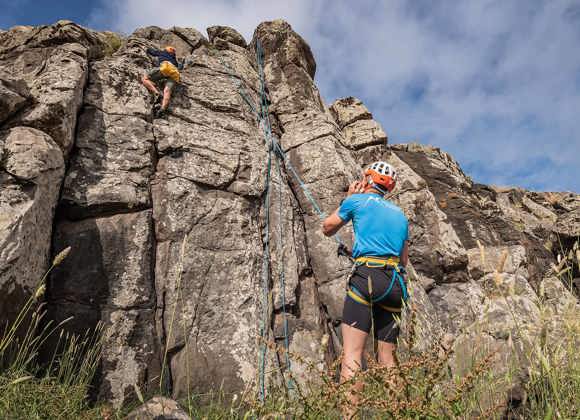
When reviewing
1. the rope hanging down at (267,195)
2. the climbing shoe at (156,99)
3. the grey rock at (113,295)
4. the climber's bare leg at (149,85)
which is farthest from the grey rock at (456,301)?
the climber's bare leg at (149,85)

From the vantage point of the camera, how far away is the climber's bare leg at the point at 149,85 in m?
8.79

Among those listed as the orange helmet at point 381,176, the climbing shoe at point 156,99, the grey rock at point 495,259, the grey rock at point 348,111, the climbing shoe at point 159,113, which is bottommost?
the orange helmet at point 381,176

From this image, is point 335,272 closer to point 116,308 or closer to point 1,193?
point 116,308

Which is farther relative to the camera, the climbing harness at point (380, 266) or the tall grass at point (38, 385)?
the climbing harness at point (380, 266)

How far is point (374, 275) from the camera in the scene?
395cm

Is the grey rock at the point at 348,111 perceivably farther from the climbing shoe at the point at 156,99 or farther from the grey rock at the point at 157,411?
the grey rock at the point at 157,411

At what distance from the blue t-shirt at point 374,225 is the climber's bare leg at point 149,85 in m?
6.69

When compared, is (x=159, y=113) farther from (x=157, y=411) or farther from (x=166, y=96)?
(x=157, y=411)

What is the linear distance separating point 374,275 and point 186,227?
426 centimetres

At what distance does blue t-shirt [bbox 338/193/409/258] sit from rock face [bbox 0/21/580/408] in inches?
44.3

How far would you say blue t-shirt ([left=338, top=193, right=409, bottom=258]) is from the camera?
162 inches

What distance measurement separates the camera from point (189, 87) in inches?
400

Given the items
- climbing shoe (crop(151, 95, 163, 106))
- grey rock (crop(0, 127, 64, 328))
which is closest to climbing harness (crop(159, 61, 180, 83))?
climbing shoe (crop(151, 95, 163, 106))

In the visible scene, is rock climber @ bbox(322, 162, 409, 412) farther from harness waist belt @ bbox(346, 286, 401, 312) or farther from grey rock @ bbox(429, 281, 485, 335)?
grey rock @ bbox(429, 281, 485, 335)
